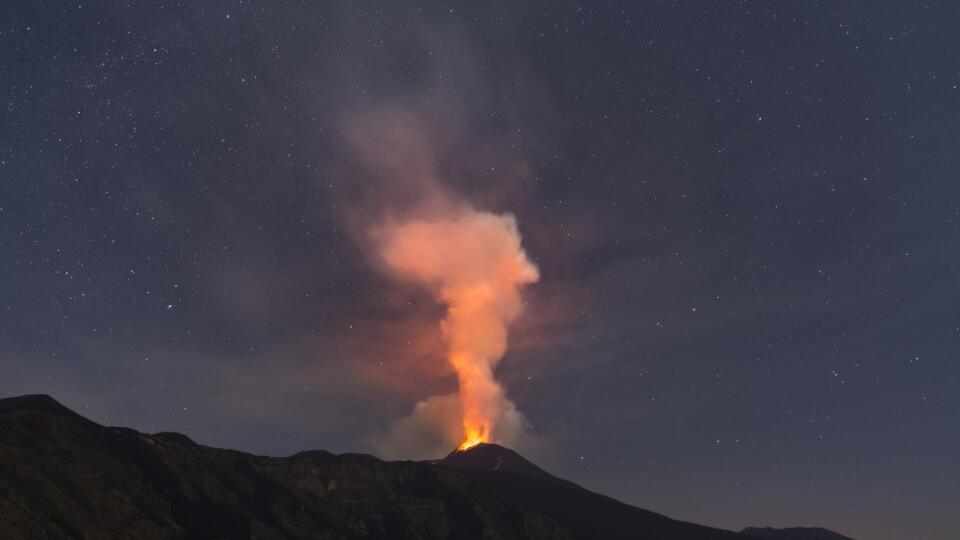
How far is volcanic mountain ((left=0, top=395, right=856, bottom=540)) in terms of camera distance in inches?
3002

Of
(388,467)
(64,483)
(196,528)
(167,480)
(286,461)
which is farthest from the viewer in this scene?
(388,467)

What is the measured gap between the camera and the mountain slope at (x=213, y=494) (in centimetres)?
7625

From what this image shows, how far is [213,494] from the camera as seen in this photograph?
114 metres

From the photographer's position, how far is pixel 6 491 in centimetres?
6694

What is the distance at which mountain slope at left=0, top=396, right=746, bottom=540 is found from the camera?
76250mm

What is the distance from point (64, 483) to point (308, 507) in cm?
6111

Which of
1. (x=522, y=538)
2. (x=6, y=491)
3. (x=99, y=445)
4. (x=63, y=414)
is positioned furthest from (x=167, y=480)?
(x=522, y=538)

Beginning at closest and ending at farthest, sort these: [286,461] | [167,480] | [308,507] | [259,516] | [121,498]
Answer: [121,498] → [167,480] → [259,516] → [308,507] → [286,461]

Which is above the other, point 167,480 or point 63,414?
point 63,414

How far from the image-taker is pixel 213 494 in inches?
4500

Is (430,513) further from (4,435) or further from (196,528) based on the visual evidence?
(4,435)

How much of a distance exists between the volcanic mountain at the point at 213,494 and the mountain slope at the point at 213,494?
248 mm

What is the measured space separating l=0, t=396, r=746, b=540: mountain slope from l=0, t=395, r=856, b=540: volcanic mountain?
0.25 meters

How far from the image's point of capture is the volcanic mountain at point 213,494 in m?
76.2
